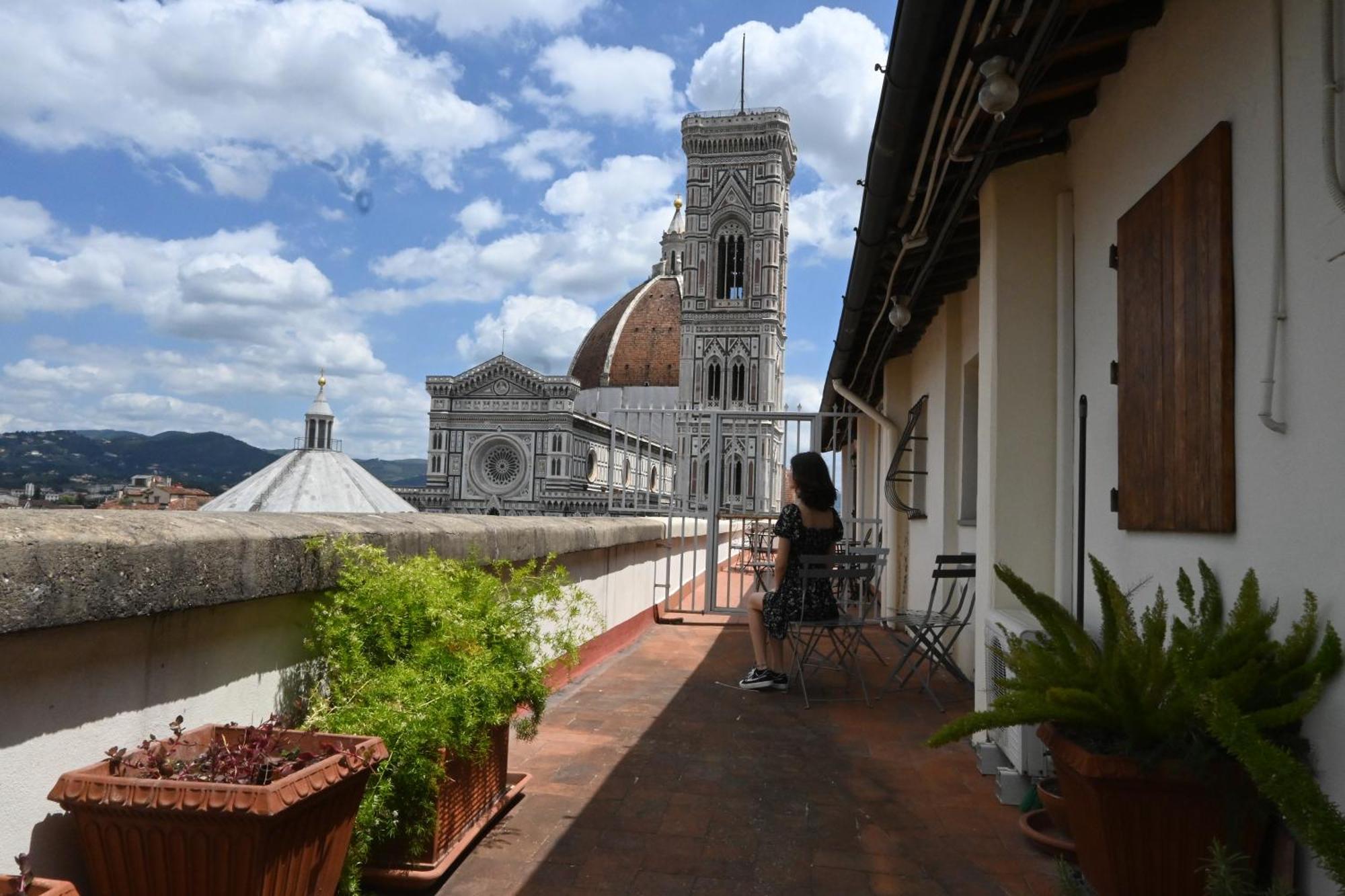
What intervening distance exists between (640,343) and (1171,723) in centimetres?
7761

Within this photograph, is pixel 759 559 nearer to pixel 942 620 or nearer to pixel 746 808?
pixel 942 620

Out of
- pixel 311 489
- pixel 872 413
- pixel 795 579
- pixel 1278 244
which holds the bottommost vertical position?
pixel 795 579

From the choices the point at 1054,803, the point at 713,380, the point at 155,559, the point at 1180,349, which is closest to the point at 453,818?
the point at 155,559

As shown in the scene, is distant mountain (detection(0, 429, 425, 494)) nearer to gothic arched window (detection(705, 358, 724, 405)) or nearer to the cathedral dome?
the cathedral dome

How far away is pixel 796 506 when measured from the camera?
6051mm

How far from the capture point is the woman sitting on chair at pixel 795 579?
231 inches

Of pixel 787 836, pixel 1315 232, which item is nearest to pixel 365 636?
pixel 787 836

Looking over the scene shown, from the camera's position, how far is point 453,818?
2.95 metres

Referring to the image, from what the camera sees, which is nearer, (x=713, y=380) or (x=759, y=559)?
(x=759, y=559)

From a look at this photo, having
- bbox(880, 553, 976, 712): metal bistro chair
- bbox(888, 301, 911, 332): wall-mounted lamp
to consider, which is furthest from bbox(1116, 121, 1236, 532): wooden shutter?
bbox(888, 301, 911, 332): wall-mounted lamp

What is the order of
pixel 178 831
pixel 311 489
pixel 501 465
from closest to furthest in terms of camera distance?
1. pixel 178 831
2. pixel 311 489
3. pixel 501 465

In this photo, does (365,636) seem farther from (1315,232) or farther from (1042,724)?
(1315,232)

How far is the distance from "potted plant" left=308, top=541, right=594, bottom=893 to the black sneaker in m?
2.90

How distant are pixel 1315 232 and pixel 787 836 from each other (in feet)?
8.21
